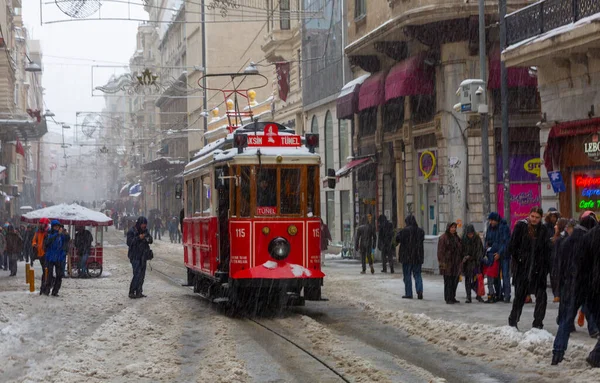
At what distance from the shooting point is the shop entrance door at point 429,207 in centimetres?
3184

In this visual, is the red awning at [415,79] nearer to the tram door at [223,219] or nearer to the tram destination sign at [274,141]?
the tram destination sign at [274,141]

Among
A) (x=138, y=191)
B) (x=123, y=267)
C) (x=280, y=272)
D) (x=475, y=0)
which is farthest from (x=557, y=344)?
(x=138, y=191)

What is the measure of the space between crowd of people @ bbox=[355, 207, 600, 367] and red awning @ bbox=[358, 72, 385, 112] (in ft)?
40.4

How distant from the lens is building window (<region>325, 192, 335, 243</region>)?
4392 centimetres

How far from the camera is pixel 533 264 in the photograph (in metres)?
14.0

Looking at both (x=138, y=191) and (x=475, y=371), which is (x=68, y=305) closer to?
(x=475, y=371)

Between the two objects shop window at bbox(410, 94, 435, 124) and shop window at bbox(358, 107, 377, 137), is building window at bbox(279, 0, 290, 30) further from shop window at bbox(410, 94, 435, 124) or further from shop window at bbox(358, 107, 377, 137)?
shop window at bbox(410, 94, 435, 124)

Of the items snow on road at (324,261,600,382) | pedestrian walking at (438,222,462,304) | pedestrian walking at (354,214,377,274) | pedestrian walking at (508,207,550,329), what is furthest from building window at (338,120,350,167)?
pedestrian walking at (508,207,550,329)

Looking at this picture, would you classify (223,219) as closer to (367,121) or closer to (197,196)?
(197,196)

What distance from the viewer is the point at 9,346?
14422mm

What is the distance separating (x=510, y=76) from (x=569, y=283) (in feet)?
53.0

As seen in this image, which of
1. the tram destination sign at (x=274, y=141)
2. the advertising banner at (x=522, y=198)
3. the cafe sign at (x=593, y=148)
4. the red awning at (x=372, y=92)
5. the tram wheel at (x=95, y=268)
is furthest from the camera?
the red awning at (x=372, y=92)

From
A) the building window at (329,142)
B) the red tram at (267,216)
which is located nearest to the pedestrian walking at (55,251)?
the red tram at (267,216)

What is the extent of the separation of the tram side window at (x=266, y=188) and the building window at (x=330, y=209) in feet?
84.1
